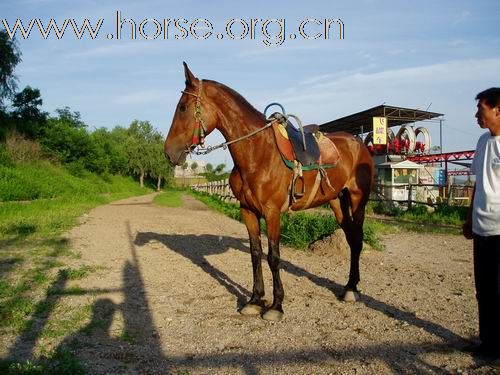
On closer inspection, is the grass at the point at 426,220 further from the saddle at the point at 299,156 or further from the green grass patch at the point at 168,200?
the green grass patch at the point at 168,200

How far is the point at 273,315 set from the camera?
4.04m

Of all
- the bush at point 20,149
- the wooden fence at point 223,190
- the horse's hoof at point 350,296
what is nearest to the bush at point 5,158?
the bush at point 20,149

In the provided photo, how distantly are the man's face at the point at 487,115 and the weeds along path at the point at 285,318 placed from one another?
1830 mm

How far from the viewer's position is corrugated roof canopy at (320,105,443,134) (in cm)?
2388

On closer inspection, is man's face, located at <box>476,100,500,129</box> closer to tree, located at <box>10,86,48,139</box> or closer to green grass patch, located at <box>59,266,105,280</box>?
green grass patch, located at <box>59,266,105,280</box>

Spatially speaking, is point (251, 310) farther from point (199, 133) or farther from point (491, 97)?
point (491, 97)

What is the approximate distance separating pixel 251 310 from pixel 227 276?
1.75m

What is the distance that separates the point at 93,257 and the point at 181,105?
4.30m

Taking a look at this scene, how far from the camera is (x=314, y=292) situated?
5105mm

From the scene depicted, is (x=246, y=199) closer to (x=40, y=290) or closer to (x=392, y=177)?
(x=40, y=290)

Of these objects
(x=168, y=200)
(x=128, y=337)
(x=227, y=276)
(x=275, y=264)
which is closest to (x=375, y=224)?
(x=227, y=276)

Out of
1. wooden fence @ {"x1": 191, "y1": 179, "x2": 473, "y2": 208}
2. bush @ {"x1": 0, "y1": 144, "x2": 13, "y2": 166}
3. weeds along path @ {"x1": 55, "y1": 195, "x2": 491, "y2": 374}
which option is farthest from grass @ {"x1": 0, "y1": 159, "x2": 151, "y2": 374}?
bush @ {"x1": 0, "y1": 144, "x2": 13, "y2": 166}

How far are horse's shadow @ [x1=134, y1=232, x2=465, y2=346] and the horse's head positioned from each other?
76.0 inches

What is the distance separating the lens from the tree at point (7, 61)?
2716cm
